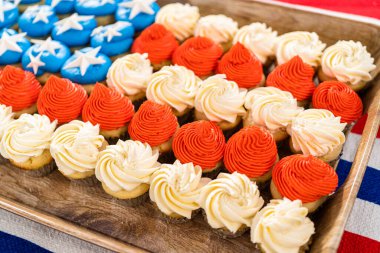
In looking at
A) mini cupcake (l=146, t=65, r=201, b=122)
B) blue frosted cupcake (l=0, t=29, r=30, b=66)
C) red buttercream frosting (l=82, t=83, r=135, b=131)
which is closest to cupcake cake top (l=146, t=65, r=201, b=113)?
mini cupcake (l=146, t=65, r=201, b=122)

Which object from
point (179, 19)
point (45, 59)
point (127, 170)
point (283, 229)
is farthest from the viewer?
point (179, 19)

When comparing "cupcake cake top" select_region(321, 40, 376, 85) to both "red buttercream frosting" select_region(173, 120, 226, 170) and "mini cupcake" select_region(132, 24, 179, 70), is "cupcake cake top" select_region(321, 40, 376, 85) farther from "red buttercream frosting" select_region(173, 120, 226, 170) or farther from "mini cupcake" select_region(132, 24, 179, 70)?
"mini cupcake" select_region(132, 24, 179, 70)

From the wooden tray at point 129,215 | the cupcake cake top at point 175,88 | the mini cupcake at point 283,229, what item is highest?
the cupcake cake top at point 175,88

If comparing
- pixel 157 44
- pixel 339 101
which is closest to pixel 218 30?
pixel 157 44

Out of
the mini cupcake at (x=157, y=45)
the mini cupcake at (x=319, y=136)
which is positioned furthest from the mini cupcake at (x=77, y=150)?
the mini cupcake at (x=319, y=136)

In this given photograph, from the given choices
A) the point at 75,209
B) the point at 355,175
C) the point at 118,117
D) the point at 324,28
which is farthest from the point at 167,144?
the point at 324,28

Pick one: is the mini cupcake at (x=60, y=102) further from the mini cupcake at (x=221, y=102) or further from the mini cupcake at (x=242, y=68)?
the mini cupcake at (x=242, y=68)

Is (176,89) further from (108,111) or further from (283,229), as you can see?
(283,229)
